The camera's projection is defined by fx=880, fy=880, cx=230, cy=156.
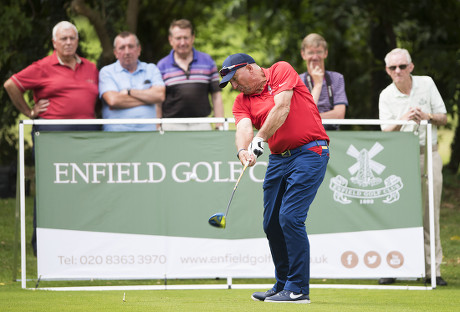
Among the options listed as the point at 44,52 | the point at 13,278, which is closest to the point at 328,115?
the point at 13,278

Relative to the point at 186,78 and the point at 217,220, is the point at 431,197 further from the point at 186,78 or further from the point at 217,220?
the point at 186,78

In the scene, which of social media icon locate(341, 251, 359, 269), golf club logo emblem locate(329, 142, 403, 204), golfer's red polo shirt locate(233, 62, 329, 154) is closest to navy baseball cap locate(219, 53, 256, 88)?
golfer's red polo shirt locate(233, 62, 329, 154)

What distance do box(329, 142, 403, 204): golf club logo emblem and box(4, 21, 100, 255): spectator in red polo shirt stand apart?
2642 mm

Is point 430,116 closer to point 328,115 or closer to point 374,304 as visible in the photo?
point 328,115

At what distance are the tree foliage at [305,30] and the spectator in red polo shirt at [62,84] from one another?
451cm

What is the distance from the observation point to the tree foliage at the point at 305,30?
14.9 m

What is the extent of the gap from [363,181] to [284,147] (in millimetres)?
1769

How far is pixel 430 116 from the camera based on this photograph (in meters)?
8.82

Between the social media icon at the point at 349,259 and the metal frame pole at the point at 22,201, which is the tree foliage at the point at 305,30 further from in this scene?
the social media icon at the point at 349,259

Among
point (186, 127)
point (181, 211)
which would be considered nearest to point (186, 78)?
point (186, 127)

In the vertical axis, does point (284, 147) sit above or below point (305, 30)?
below

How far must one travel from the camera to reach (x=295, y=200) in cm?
688

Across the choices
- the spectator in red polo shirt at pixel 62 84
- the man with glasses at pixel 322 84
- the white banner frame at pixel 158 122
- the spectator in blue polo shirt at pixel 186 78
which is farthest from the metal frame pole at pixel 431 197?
the spectator in red polo shirt at pixel 62 84

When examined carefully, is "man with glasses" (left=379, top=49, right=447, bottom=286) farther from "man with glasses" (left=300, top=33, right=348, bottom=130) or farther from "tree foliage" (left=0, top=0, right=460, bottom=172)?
"tree foliage" (left=0, top=0, right=460, bottom=172)
